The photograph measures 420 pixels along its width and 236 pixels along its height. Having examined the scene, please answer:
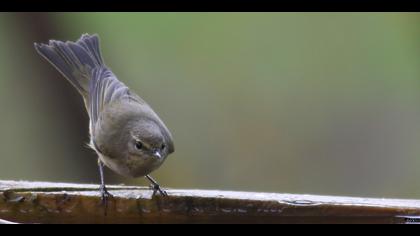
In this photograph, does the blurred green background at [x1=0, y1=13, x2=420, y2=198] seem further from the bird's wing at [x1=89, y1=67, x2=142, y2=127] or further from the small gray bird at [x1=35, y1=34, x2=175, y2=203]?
the bird's wing at [x1=89, y1=67, x2=142, y2=127]

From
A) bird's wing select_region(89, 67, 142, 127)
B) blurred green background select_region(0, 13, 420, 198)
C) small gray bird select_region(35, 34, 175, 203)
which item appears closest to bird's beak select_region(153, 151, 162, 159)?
small gray bird select_region(35, 34, 175, 203)

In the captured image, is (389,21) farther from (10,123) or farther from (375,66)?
(10,123)

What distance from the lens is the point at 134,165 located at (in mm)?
5219

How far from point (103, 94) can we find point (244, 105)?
10.3 ft

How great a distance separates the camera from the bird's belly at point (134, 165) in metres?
5.16

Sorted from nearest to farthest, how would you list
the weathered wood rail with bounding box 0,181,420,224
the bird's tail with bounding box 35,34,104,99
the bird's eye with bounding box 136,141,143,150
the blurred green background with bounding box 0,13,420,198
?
the weathered wood rail with bounding box 0,181,420,224
the bird's eye with bounding box 136,141,143,150
the bird's tail with bounding box 35,34,104,99
the blurred green background with bounding box 0,13,420,198

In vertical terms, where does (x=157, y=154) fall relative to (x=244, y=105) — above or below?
below

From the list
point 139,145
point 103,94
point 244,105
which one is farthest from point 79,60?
point 244,105

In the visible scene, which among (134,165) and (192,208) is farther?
(134,165)

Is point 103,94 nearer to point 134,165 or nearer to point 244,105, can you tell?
point 134,165

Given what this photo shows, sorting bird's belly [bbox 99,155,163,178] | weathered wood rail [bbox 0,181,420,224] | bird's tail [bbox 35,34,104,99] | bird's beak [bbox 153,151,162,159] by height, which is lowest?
weathered wood rail [bbox 0,181,420,224]

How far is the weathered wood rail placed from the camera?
133 inches

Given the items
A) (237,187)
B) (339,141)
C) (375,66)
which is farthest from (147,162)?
(375,66)

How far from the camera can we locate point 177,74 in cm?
878
